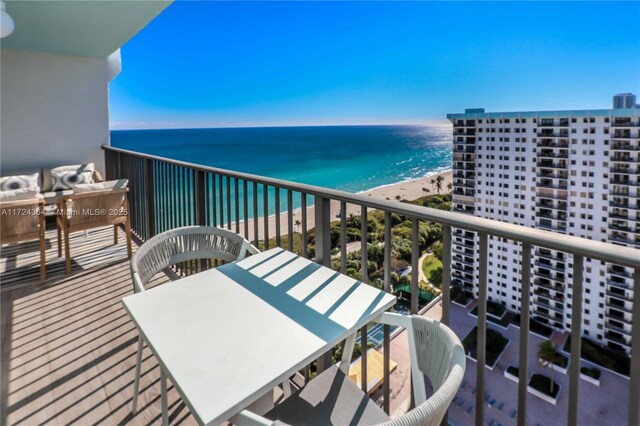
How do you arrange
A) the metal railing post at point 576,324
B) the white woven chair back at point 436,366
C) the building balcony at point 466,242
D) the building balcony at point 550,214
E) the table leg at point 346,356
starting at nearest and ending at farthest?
the white woven chair back at point 436,366 < the metal railing post at point 576,324 < the table leg at point 346,356 < the building balcony at point 466,242 < the building balcony at point 550,214

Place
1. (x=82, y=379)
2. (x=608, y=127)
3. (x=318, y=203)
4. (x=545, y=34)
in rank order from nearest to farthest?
1. (x=318, y=203)
2. (x=82, y=379)
3. (x=608, y=127)
4. (x=545, y=34)

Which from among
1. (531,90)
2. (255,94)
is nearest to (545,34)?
(531,90)

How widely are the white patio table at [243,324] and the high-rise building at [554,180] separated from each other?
7.28 m

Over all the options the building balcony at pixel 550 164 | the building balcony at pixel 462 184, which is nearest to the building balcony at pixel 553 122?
the building balcony at pixel 550 164

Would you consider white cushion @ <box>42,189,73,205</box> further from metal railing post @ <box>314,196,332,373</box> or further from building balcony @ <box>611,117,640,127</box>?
building balcony @ <box>611,117,640,127</box>

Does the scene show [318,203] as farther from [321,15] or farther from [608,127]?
[321,15]

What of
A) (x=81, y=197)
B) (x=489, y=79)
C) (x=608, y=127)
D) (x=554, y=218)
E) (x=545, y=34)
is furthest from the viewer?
(x=489, y=79)

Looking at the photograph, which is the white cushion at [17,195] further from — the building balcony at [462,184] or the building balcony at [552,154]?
the building balcony at [552,154]

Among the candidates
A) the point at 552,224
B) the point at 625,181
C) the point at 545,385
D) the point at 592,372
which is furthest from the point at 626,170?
the point at 545,385

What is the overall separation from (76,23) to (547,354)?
11179 mm

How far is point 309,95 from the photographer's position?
3619 cm

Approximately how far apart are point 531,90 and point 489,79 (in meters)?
4.35

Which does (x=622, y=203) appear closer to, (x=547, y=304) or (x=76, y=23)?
(x=547, y=304)

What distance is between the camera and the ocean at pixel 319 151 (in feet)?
87.8
